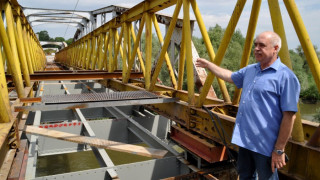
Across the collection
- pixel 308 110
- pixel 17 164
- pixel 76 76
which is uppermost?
pixel 76 76

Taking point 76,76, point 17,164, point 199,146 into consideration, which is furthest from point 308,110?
point 17,164

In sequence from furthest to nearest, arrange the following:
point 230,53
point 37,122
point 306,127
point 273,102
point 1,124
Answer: point 230,53 → point 37,122 → point 1,124 → point 306,127 → point 273,102

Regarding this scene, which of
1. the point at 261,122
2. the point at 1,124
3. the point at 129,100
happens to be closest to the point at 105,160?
the point at 129,100

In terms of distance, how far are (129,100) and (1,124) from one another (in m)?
1.71

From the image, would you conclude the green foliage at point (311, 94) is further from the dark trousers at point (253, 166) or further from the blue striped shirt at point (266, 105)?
the blue striped shirt at point (266, 105)

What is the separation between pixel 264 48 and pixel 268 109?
1.53ft

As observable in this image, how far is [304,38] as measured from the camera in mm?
2270

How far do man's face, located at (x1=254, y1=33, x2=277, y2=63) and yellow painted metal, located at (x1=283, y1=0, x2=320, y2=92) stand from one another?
48 centimetres

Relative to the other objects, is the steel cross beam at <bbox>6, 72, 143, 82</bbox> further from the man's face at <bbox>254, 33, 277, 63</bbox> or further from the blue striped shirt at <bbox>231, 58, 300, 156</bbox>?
the man's face at <bbox>254, 33, 277, 63</bbox>

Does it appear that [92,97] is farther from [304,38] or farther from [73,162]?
[73,162]

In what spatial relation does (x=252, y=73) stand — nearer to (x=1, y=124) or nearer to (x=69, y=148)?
(x=1, y=124)

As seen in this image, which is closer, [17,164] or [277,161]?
[277,161]

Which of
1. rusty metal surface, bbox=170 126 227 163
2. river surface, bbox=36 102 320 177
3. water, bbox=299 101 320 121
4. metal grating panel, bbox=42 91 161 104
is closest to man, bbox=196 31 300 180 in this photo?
rusty metal surface, bbox=170 126 227 163

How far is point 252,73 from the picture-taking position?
225 centimetres
